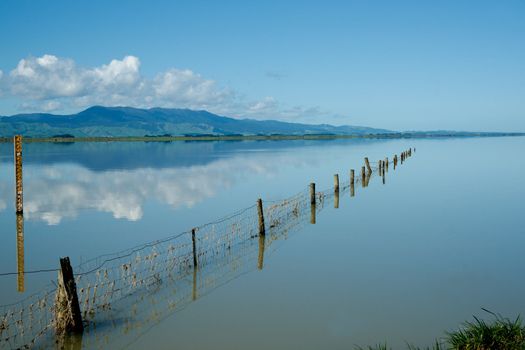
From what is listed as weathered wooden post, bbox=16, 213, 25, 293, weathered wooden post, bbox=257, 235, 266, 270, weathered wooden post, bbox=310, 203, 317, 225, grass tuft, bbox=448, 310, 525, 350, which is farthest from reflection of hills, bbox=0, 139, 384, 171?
grass tuft, bbox=448, 310, 525, 350

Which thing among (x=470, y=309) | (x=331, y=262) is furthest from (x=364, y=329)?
(x=331, y=262)

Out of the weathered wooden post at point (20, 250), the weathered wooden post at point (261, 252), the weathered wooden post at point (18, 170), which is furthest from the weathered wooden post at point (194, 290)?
the weathered wooden post at point (18, 170)

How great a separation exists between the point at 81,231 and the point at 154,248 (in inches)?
218

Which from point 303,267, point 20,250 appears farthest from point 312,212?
point 20,250

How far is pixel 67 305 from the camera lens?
381 inches

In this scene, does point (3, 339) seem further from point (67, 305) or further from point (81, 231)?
point (81, 231)

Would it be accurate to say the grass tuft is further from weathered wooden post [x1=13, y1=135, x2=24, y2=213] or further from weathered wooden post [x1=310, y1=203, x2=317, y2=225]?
weathered wooden post [x1=13, y1=135, x2=24, y2=213]

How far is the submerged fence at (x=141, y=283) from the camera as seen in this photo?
1005 centimetres

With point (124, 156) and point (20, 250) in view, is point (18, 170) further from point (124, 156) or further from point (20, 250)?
point (124, 156)

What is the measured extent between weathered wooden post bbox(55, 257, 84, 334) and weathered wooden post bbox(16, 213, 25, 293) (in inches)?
142

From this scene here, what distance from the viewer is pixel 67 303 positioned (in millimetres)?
9648

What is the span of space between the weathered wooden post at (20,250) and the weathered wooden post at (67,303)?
3.60 m

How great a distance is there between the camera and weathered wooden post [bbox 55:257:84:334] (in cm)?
947

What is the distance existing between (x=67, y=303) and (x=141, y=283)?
3713mm
